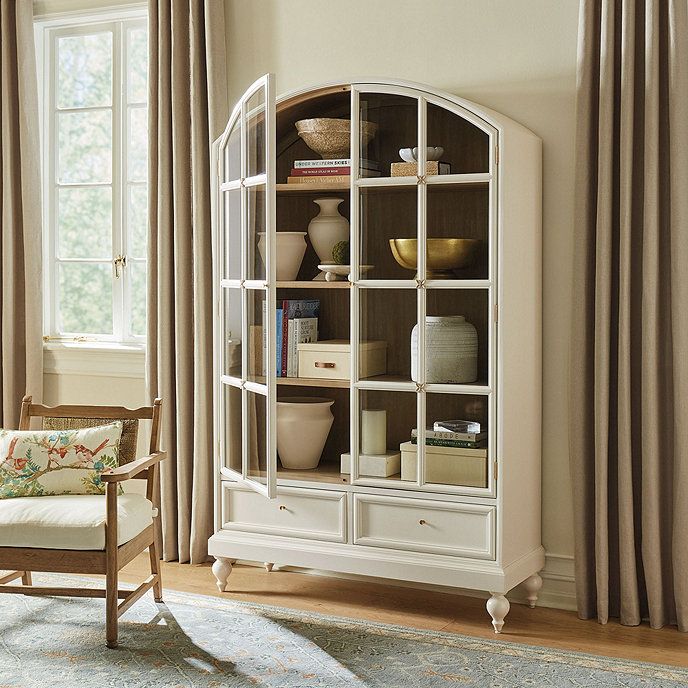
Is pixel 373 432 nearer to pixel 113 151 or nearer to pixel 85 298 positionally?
pixel 85 298

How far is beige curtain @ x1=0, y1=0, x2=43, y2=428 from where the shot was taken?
4.28 meters

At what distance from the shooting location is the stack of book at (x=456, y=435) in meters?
3.15

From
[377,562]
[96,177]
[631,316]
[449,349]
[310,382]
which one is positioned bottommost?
[377,562]

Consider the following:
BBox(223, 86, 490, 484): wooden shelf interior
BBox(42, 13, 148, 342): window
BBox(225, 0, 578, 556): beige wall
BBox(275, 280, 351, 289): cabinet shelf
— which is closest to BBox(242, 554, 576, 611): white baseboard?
BBox(225, 0, 578, 556): beige wall

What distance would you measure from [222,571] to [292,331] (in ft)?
3.09

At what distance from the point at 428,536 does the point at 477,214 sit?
110cm

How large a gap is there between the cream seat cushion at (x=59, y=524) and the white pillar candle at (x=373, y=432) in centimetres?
84

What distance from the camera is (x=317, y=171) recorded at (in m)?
3.45

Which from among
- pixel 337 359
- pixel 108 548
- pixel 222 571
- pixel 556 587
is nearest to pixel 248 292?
pixel 337 359

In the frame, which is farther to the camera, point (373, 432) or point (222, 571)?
point (222, 571)

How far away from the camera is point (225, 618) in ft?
10.7

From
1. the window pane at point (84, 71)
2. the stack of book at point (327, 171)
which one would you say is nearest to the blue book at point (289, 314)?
the stack of book at point (327, 171)

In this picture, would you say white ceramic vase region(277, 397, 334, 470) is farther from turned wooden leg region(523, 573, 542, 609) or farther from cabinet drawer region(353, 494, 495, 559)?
turned wooden leg region(523, 573, 542, 609)

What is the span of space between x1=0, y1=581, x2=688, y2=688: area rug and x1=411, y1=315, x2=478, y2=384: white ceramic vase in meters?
0.85
